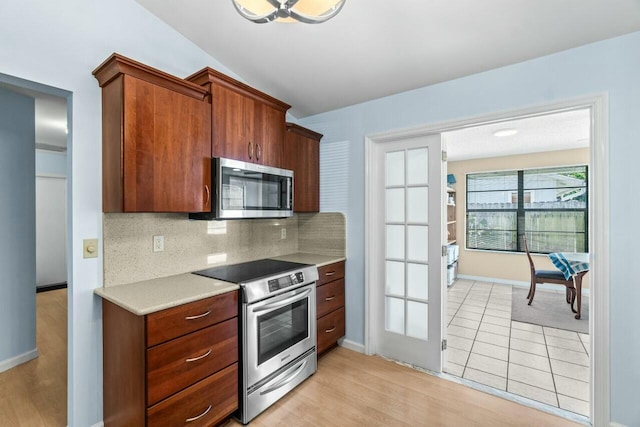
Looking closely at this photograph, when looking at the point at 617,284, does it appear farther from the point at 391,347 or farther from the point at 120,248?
the point at 120,248

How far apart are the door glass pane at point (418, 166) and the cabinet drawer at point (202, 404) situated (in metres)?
2.04

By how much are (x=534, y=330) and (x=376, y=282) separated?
2115 mm

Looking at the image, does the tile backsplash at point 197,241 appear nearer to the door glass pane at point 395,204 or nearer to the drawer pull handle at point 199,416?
the door glass pane at point 395,204

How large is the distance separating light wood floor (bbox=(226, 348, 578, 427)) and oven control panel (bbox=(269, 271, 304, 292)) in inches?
32.9

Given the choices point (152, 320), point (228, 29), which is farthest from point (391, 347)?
point (228, 29)

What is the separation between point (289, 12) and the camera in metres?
1.20

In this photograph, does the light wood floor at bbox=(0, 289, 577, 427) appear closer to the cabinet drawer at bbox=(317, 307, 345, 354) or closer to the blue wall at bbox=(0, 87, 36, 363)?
the cabinet drawer at bbox=(317, 307, 345, 354)

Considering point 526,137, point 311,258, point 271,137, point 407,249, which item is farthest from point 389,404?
point 526,137

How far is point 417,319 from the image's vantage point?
264 centimetres

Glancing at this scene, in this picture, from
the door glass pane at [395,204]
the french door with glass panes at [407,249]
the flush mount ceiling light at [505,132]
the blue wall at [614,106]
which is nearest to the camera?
the blue wall at [614,106]

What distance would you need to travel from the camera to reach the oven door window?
2012 mm

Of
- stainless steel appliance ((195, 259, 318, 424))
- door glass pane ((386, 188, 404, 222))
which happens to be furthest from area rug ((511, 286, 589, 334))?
stainless steel appliance ((195, 259, 318, 424))

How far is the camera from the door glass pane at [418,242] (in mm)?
2588

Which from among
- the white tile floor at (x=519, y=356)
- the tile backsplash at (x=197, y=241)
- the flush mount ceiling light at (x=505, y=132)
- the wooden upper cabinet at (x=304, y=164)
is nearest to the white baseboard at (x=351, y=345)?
the white tile floor at (x=519, y=356)
